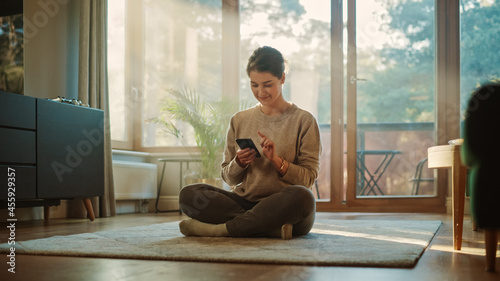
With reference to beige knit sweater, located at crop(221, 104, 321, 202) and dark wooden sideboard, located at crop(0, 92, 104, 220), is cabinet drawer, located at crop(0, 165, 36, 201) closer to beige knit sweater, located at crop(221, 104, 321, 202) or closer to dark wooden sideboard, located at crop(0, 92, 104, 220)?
dark wooden sideboard, located at crop(0, 92, 104, 220)

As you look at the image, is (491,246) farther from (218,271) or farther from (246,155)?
(246,155)

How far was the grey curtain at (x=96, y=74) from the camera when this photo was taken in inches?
165

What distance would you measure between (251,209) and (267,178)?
0.17m

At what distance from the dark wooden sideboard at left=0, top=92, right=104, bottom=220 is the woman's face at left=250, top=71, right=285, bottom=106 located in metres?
1.54

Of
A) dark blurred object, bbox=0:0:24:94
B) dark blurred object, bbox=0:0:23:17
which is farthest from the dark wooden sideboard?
dark blurred object, bbox=0:0:23:17

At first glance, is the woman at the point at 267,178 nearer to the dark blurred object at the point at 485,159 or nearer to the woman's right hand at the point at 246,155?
the woman's right hand at the point at 246,155

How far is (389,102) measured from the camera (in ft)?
16.2

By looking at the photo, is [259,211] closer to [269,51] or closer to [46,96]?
[269,51]

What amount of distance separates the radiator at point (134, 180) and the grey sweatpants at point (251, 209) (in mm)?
2408

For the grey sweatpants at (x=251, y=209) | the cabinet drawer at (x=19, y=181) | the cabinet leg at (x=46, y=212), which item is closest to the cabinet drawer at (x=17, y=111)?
the cabinet drawer at (x=19, y=181)

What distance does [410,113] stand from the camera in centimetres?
489

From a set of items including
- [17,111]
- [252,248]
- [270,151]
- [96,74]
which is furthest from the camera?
[96,74]

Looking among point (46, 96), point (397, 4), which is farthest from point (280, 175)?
point (397, 4)

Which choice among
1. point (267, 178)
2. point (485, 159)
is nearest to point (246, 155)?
point (267, 178)
